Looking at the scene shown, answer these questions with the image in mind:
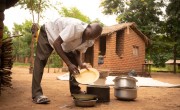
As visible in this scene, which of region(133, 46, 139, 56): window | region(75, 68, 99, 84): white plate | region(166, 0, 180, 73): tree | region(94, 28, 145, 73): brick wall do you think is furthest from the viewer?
region(133, 46, 139, 56): window

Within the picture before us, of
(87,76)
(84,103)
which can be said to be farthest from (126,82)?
(84,103)

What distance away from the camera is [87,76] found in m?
4.21

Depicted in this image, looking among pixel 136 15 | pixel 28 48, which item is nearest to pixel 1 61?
pixel 136 15

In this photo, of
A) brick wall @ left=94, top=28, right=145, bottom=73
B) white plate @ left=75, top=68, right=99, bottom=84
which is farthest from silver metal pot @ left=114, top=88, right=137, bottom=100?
brick wall @ left=94, top=28, right=145, bottom=73

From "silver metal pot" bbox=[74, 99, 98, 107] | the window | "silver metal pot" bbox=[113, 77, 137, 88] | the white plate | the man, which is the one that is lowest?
"silver metal pot" bbox=[74, 99, 98, 107]

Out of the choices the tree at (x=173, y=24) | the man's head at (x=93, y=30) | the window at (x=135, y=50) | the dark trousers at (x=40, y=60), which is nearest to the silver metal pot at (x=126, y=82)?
the man's head at (x=93, y=30)

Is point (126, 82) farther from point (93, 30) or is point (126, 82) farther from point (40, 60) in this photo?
point (40, 60)

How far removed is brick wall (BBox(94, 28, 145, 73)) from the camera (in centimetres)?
1645

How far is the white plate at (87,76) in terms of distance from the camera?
4129 millimetres

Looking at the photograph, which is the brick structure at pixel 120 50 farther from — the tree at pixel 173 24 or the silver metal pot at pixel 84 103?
the silver metal pot at pixel 84 103

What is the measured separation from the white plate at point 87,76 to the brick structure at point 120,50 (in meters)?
11.4

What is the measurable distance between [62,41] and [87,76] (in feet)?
2.49

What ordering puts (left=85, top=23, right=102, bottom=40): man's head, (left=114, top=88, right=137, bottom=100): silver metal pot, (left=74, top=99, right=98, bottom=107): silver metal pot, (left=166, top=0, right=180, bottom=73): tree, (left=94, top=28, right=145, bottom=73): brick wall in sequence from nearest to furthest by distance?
1. (left=85, top=23, right=102, bottom=40): man's head
2. (left=74, top=99, right=98, bottom=107): silver metal pot
3. (left=114, top=88, right=137, bottom=100): silver metal pot
4. (left=94, top=28, right=145, bottom=73): brick wall
5. (left=166, top=0, right=180, bottom=73): tree

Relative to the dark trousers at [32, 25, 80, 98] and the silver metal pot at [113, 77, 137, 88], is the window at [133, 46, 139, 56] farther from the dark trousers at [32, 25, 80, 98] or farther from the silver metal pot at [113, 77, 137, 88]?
the dark trousers at [32, 25, 80, 98]
